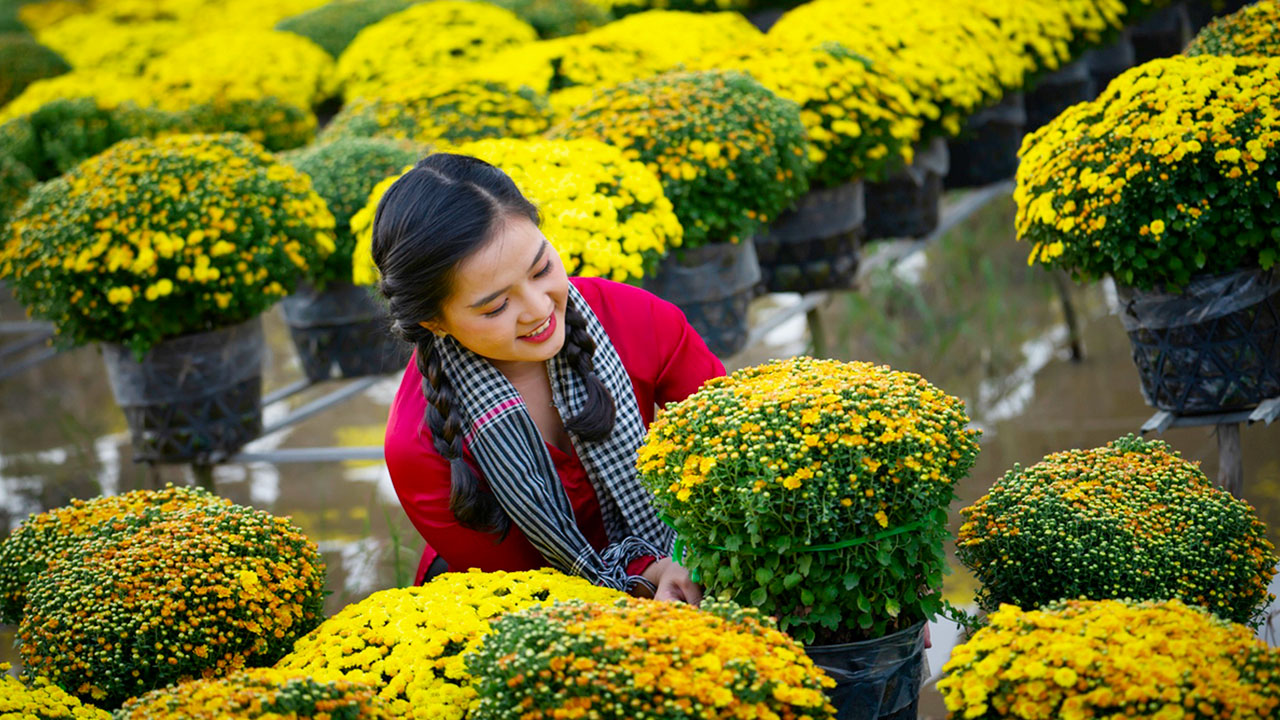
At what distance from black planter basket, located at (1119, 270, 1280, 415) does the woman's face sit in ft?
4.72

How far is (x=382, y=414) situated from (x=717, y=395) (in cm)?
461

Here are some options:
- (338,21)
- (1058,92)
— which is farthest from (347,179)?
(338,21)

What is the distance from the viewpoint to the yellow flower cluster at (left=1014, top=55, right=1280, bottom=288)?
2.46 metres

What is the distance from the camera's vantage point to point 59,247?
10.6 ft

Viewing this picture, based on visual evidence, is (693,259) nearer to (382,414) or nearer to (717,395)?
(717,395)

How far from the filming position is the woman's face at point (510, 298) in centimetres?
201

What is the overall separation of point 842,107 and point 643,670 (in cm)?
268

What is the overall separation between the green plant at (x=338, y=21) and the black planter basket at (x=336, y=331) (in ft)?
11.4

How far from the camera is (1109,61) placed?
18.3ft

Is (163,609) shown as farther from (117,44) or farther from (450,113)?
(117,44)

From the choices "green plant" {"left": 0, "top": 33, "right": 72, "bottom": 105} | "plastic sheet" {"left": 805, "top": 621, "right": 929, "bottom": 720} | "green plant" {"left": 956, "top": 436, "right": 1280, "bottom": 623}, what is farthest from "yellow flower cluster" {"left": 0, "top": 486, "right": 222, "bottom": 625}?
"green plant" {"left": 0, "top": 33, "right": 72, "bottom": 105}

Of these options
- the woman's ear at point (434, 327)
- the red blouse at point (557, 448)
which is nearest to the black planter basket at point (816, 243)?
the red blouse at point (557, 448)

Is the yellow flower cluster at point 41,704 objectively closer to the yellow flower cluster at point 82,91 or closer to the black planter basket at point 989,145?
the black planter basket at point 989,145

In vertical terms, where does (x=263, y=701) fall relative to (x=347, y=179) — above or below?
below
